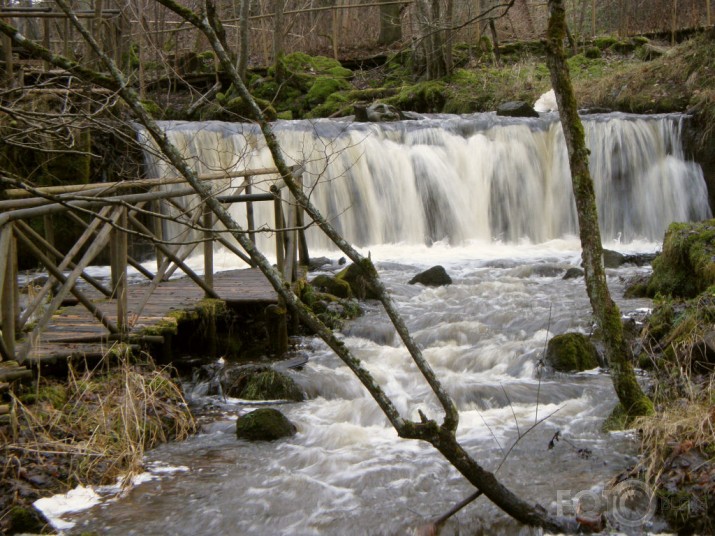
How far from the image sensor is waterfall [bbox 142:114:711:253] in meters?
17.3

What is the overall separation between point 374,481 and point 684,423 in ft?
7.12

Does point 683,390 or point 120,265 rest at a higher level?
point 120,265

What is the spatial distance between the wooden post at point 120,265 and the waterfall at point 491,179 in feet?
31.0

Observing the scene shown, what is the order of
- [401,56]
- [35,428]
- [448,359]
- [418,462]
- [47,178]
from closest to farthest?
[35,428] < [418,462] < [448,359] < [47,178] < [401,56]

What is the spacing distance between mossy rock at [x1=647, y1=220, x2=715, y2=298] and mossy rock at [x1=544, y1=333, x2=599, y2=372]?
1.61m

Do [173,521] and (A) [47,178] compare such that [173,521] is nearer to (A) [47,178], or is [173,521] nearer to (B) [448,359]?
(B) [448,359]

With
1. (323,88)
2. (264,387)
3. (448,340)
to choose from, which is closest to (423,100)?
(323,88)

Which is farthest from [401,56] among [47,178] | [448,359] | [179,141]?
[448,359]

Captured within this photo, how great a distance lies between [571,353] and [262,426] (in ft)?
11.2

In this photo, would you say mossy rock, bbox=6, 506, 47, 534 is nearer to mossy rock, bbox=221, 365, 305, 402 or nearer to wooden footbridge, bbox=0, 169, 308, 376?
wooden footbridge, bbox=0, 169, 308, 376

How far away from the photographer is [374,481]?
6.19m

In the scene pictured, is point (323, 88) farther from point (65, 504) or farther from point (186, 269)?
point (65, 504)

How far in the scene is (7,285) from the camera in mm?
6043

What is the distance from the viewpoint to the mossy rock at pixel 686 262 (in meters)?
9.59
